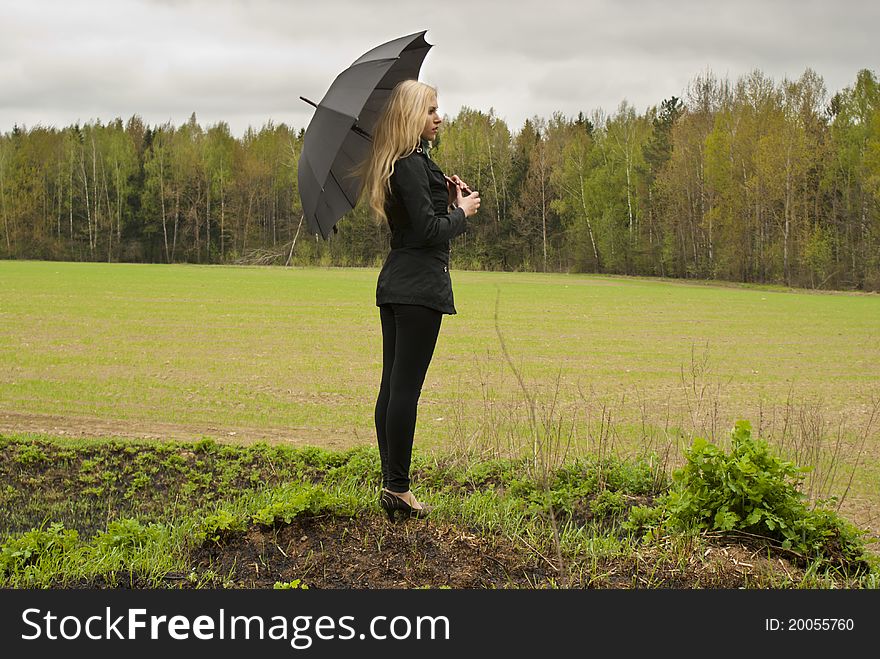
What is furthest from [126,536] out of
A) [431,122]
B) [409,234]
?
[431,122]

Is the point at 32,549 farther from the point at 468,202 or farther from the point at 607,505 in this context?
the point at 607,505

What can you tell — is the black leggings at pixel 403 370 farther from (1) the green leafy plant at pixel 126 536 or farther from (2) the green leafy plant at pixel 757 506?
(2) the green leafy plant at pixel 757 506

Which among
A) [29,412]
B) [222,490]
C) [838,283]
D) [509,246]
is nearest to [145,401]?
[29,412]

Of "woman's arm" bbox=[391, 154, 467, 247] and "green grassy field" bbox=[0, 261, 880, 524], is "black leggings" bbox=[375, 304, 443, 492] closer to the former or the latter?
"woman's arm" bbox=[391, 154, 467, 247]

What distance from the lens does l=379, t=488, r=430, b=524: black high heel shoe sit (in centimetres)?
483

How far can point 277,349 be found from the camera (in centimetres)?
1658

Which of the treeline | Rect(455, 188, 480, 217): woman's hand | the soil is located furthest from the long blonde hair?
the treeline

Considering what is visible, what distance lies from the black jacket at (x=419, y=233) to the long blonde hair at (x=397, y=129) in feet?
0.16

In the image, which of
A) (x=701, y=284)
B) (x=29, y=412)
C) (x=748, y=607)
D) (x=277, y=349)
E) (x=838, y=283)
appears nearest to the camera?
(x=748, y=607)

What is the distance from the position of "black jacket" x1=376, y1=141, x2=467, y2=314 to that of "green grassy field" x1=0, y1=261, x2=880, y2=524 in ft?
2.94

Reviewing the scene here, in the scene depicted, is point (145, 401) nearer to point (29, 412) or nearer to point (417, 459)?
point (29, 412)

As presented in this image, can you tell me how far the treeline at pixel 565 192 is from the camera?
4991cm

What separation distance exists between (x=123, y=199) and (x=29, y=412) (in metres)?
79.0

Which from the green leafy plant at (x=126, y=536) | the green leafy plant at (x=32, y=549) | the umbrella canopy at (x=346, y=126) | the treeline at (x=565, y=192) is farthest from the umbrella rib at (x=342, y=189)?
the treeline at (x=565, y=192)
